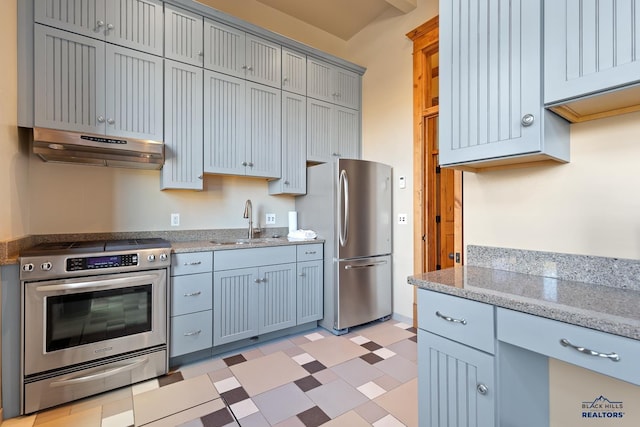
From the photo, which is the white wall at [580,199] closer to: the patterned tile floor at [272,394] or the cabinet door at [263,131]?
the patterned tile floor at [272,394]

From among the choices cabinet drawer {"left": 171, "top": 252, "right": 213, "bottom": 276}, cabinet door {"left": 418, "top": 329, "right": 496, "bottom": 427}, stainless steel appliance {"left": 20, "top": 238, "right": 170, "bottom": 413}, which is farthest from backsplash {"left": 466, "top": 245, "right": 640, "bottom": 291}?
stainless steel appliance {"left": 20, "top": 238, "right": 170, "bottom": 413}

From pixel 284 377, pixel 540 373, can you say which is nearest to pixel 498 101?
pixel 540 373

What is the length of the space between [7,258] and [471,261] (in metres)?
2.62

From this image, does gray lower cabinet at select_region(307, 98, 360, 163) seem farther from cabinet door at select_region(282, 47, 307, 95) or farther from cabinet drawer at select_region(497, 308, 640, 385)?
cabinet drawer at select_region(497, 308, 640, 385)

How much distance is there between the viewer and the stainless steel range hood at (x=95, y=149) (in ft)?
Answer: 5.98

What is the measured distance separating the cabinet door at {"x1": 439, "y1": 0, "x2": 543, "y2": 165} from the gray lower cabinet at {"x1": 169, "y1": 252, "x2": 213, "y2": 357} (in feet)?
6.21

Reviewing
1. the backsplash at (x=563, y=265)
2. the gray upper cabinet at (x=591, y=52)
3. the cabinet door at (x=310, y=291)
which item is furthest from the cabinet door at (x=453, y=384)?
the cabinet door at (x=310, y=291)

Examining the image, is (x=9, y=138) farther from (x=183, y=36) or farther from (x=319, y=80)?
(x=319, y=80)

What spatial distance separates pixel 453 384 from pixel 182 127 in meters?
2.55

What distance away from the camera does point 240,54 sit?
105 inches

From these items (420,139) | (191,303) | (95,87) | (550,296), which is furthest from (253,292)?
(420,139)

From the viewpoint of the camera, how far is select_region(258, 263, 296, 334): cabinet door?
252cm

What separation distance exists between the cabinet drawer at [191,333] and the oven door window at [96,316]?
21 cm

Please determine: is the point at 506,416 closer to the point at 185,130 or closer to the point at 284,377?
the point at 284,377
